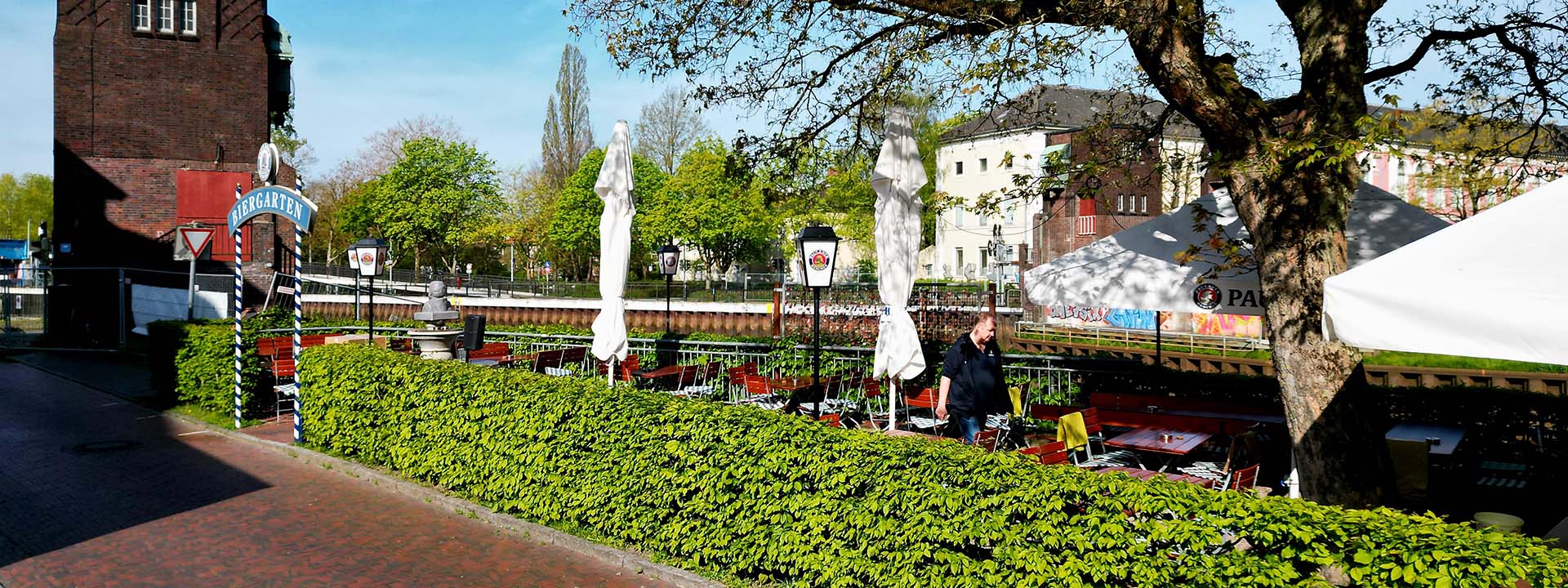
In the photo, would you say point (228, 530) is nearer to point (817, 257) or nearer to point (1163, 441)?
point (817, 257)

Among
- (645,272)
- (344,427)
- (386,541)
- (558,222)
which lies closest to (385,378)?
(344,427)

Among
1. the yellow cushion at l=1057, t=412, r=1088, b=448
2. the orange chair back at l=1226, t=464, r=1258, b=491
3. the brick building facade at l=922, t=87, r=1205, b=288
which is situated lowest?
the orange chair back at l=1226, t=464, r=1258, b=491

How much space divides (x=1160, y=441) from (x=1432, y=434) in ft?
8.72

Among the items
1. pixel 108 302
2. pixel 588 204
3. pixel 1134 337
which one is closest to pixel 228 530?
pixel 108 302

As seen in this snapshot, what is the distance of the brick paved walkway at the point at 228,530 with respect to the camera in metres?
6.83

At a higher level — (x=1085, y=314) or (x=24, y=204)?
(x=24, y=204)

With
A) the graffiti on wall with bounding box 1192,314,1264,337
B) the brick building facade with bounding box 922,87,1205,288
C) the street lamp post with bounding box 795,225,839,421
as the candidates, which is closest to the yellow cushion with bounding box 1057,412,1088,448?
the brick building facade with bounding box 922,87,1205,288

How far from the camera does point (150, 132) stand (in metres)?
30.2

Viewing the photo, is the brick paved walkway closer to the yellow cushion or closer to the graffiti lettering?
the yellow cushion

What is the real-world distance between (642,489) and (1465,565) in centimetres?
503

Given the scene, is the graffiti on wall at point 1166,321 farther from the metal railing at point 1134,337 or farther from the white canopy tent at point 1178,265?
the white canopy tent at point 1178,265

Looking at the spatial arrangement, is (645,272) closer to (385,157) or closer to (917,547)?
(385,157)

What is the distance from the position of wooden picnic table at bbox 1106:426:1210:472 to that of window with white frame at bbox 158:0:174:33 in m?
32.5

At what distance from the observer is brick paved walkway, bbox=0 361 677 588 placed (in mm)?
6828
